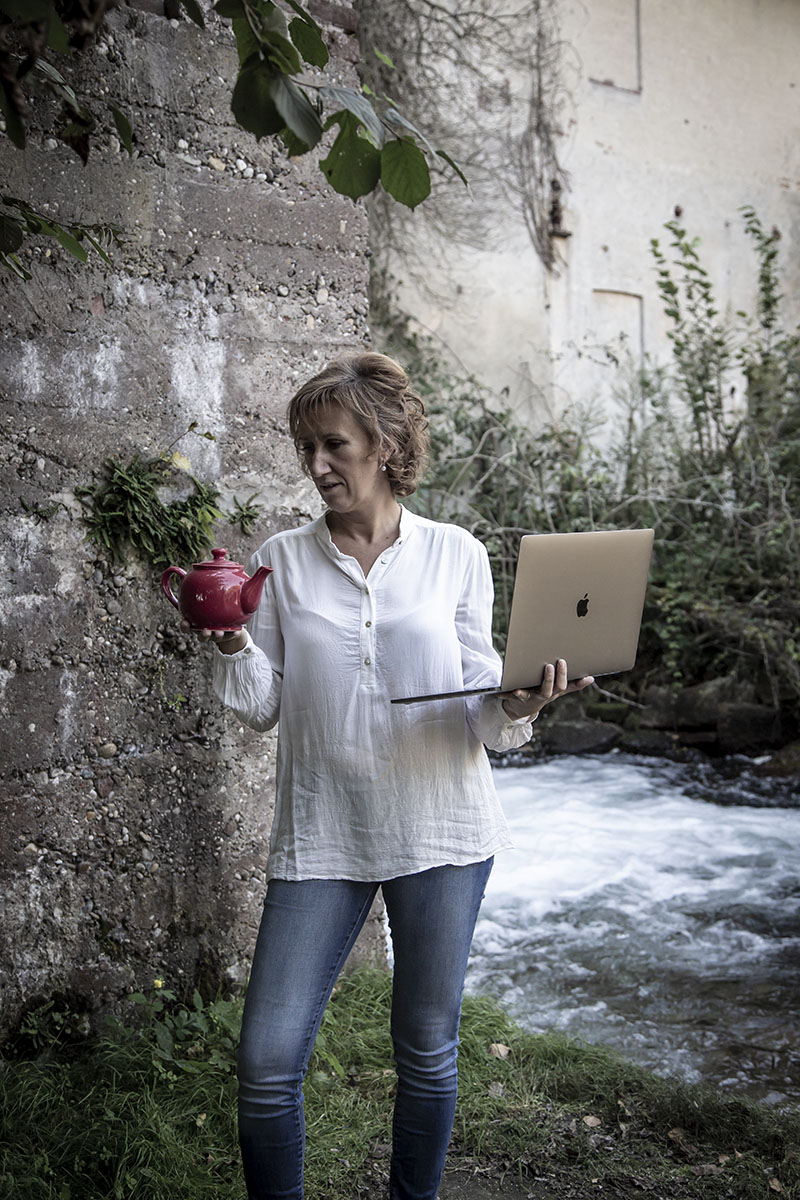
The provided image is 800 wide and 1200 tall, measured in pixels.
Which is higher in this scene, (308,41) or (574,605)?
(308,41)

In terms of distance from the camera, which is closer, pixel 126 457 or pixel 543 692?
pixel 543 692

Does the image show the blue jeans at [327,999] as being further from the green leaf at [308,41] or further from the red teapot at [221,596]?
the green leaf at [308,41]

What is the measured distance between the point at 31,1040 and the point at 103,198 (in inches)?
81.0

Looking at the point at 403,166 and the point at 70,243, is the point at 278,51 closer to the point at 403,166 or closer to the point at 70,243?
the point at 403,166

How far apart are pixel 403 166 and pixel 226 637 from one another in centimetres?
91

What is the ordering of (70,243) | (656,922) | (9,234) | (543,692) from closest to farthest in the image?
(543,692), (9,234), (70,243), (656,922)

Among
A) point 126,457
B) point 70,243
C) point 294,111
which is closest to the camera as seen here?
point 294,111

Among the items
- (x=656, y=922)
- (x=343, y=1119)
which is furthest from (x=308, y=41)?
(x=656, y=922)

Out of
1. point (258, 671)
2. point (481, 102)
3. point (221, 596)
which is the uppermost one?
point (481, 102)

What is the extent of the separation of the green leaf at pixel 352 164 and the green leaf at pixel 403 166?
0.03 meters

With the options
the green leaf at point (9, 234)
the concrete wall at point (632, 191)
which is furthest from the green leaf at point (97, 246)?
the concrete wall at point (632, 191)

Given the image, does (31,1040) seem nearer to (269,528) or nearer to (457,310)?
(269,528)

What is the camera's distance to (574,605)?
1925mm

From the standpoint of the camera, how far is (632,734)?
758cm
